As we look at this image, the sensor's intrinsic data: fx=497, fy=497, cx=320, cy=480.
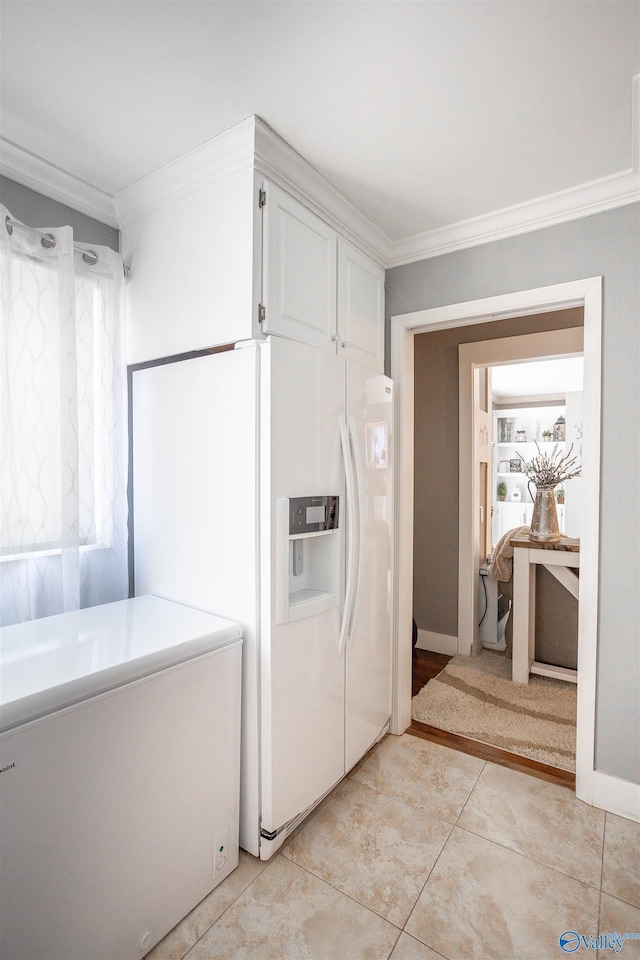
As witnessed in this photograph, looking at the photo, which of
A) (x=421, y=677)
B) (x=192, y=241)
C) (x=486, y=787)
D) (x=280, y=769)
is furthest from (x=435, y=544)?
(x=192, y=241)

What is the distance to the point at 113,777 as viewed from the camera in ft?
4.33

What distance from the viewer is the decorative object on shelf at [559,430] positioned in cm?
621

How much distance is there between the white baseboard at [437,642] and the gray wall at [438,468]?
4 cm

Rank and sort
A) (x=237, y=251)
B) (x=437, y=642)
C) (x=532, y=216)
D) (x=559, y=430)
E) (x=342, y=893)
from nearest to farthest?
(x=342, y=893), (x=237, y=251), (x=532, y=216), (x=437, y=642), (x=559, y=430)

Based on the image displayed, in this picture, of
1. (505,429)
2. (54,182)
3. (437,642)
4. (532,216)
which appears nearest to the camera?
(54,182)

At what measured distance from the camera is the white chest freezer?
3.78 ft

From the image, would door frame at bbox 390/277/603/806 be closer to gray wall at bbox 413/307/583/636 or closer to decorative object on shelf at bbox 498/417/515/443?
gray wall at bbox 413/307/583/636

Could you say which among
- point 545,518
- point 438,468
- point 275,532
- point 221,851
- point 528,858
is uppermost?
point 438,468

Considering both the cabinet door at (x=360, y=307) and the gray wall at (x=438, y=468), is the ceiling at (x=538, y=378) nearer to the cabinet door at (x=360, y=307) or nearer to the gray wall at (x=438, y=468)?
the gray wall at (x=438, y=468)

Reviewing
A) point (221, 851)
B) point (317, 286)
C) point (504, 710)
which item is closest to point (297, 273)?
point (317, 286)

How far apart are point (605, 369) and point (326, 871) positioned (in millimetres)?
2157

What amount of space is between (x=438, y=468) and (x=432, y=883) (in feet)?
8.55

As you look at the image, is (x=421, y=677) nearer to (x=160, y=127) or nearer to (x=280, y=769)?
(x=280, y=769)

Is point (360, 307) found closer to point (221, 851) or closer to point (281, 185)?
point (281, 185)
